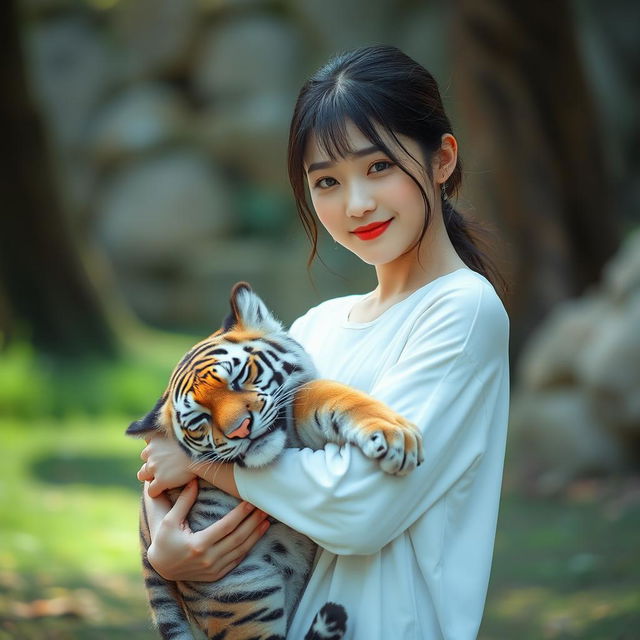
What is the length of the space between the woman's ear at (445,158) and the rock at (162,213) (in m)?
12.1

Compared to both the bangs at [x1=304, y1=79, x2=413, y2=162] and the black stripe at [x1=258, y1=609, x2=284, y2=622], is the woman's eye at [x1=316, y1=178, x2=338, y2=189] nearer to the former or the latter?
the bangs at [x1=304, y1=79, x2=413, y2=162]

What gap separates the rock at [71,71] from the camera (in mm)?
14961

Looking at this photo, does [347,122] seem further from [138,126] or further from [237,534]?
[138,126]

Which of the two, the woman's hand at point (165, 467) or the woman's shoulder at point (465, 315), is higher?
the woman's shoulder at point (465, 315)

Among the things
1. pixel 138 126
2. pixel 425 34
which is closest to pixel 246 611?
pixel 425 34

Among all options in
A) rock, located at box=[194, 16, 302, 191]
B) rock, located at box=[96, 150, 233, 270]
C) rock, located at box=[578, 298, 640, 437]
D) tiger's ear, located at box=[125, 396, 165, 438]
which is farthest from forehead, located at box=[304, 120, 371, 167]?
rock, located at box=[194, 16, 302, 191]

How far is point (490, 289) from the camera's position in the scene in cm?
198

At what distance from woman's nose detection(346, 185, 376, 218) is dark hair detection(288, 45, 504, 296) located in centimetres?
9

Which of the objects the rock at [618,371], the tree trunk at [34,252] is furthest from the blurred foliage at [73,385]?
the rock at [618,371]

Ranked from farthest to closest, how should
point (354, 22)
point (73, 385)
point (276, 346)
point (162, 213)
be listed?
point (162, 213)
point (354, 22)
point (73, 385)
point (276, 346)

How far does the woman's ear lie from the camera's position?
83.6 inches

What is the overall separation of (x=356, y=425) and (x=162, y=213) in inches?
499

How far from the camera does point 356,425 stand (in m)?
1.87

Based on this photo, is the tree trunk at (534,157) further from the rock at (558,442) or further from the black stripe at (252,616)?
the black stripe at (252,616)
